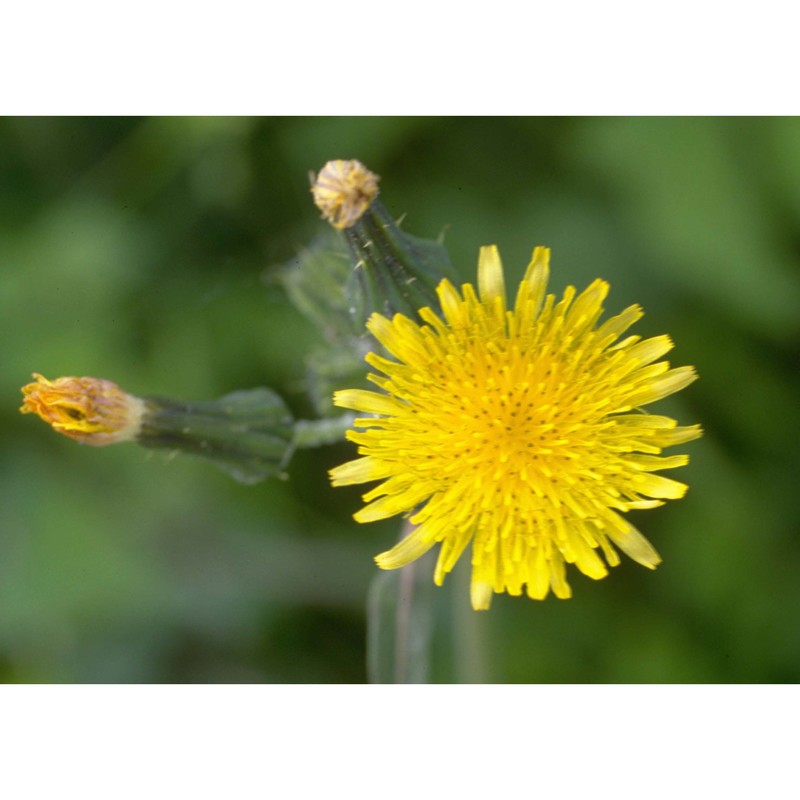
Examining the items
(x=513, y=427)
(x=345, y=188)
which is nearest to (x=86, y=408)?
(x=345, y=188)

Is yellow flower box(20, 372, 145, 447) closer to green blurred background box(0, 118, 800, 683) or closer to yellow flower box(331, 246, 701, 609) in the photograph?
yellow flower box(331, 246, 701, 609)

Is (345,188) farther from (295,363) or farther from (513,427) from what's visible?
(295,363)

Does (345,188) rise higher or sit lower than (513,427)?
higher

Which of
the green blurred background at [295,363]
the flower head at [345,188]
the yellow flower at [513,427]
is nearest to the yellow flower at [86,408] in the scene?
the yellow flower at [513,427]

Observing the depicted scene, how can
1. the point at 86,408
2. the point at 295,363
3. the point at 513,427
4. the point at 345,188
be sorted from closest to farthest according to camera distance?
the point at 345,188
the point at 513,427
the point at 86,408
the point at 295,363

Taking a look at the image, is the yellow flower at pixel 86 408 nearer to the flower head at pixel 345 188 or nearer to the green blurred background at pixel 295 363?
the flower head at pixel 345 188

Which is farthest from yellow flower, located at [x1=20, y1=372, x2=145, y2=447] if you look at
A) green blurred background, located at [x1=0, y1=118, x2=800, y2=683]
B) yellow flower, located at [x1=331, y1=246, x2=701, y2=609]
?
green blurred background, located at [x1=0, y1=118, x2=800, y2=683]
